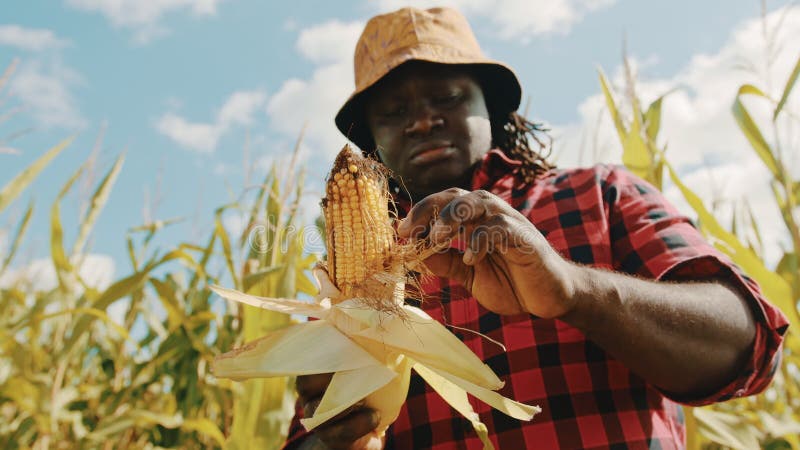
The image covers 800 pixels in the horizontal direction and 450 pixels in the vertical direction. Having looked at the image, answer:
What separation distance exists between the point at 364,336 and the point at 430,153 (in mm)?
639

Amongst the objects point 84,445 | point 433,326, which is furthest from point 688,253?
point 84,445

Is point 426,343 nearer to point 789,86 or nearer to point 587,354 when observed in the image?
point 587,354

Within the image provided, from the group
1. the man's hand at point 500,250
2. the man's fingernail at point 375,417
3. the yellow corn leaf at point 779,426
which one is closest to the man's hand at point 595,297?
the man's hand at point 500,250

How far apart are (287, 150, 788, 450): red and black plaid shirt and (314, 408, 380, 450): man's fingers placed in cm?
27

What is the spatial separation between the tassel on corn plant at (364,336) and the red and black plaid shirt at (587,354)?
25 centimetres

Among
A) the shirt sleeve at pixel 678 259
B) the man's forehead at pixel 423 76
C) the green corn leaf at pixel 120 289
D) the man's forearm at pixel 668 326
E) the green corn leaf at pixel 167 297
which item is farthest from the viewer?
the green corn leaf at pixel 167 297

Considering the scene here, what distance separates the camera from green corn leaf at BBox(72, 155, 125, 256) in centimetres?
199

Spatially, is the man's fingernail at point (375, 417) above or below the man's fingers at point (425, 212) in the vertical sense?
below

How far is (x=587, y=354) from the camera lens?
1104 mm

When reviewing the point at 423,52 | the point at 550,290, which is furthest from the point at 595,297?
the point at 423,52

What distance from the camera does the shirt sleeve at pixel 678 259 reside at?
1.03 metres

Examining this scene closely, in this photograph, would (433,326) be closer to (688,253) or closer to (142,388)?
(688,253)

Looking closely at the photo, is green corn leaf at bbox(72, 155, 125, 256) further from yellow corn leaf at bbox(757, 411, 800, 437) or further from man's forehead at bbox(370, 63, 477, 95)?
yellow corn leaf at bbox(757, 411, 800, 437)

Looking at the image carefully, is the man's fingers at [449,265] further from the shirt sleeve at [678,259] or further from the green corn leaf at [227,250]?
the green corn leaf at [227,250]
